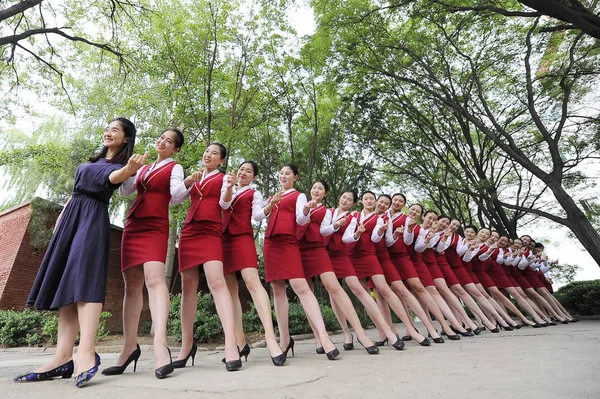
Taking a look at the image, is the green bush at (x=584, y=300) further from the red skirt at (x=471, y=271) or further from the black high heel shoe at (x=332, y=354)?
the black high heel shoe at (x=332, y=354)

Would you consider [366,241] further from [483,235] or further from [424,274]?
[483,235]

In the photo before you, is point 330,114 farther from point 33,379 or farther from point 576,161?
point 33,379

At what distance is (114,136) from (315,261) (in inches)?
93.1

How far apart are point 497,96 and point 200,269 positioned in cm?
1161

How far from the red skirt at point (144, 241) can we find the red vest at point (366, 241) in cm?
262

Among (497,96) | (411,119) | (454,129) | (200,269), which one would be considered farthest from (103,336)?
(497,96)

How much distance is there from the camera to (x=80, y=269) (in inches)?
101

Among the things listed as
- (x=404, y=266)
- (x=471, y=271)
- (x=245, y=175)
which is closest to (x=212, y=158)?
(x=245, y=175)

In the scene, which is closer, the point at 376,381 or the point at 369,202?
the point at 376,381

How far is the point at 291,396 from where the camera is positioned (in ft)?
6.46

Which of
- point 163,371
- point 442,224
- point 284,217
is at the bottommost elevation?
point 163,371

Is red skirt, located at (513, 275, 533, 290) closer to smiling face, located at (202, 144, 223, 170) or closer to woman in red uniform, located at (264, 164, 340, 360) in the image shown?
woman in red uniform, located at (264, 164, 340, 360)

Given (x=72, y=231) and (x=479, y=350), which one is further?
(x=479, y=350)

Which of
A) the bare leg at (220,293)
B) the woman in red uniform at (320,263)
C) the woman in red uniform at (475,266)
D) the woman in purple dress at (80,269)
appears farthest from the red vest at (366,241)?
the woman in purple dress at (80,269)
